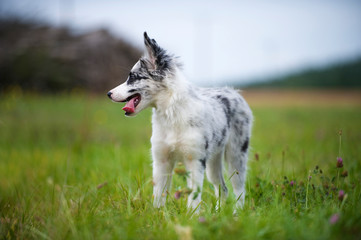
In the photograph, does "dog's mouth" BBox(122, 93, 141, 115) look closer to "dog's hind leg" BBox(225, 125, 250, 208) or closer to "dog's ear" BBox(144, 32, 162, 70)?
"dog's ear" BBox(144, 32, 162, 70)

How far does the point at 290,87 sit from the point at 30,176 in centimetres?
2440

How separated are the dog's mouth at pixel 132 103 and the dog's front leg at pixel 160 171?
0.52 meters

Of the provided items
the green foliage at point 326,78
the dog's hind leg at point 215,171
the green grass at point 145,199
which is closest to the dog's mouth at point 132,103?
the green grass at point 145,199

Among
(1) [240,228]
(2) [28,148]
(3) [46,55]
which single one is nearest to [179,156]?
(1) [240,228]

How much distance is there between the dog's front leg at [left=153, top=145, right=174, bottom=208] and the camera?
352cm

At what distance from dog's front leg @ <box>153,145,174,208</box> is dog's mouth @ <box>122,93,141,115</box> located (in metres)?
0.52

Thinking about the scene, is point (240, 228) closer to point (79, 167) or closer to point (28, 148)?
point (79, 167)

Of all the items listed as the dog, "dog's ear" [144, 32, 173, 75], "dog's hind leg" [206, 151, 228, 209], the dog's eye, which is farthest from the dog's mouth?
A: "dog's hind leg" [206, 151, 228, 209]

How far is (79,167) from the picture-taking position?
532 centimetres

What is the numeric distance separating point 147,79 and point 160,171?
3.52 ft

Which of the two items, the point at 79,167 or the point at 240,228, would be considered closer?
the point at 240,228

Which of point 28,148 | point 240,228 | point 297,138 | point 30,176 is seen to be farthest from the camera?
point 297,138

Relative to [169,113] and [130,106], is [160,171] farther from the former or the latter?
[130,106]

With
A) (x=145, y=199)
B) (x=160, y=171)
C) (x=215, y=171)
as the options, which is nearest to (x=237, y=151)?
(x=215, y=171)
